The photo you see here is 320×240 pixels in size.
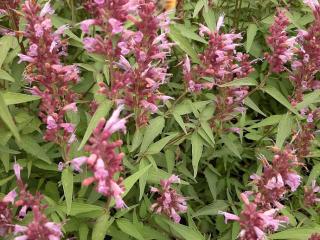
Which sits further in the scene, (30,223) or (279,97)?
(279,97)

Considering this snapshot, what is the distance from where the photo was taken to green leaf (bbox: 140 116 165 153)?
353cm

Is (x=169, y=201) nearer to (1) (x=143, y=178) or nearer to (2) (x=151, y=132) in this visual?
→ (1) (x=143, y=178)

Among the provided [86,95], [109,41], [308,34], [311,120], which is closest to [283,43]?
[308,34]

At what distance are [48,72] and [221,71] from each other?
130 centimetres

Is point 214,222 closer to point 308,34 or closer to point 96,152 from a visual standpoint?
point 308,34

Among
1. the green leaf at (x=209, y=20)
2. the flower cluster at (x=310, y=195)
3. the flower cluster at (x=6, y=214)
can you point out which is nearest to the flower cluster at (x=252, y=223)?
the flower cluster at (x=310, y=195)

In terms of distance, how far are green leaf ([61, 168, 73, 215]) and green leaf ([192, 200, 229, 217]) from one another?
1.16 meters

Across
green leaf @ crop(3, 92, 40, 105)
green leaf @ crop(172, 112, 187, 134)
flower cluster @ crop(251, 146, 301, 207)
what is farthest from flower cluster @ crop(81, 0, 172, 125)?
flower cluster @ crop(251, 146, 301, 207)

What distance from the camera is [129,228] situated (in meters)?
3.27

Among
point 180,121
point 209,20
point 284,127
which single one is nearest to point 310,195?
point 284,127

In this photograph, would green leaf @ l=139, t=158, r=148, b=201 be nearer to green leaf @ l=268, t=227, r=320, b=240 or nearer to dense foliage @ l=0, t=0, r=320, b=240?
dense foliage @ l=0, t=0, r=320, b=240

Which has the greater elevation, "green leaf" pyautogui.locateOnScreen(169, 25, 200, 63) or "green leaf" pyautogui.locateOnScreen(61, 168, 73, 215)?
"green leaf" pyautogui.locateOnScreen(169, 25, 200, 63)

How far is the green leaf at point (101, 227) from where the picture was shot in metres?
3.02

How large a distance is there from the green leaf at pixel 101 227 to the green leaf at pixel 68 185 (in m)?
0.20
